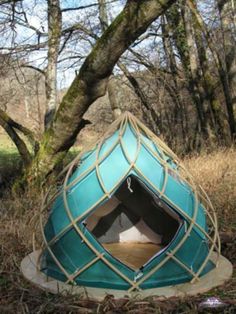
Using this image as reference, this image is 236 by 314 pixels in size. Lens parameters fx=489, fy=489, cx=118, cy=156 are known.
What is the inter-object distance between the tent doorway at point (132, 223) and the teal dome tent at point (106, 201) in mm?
367

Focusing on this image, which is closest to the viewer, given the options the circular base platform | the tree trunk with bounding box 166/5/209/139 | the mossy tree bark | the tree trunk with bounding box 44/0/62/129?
the circular base platform

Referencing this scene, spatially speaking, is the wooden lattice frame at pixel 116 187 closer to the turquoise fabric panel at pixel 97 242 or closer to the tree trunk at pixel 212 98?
the turquoise fabric panel at pixel 97 242

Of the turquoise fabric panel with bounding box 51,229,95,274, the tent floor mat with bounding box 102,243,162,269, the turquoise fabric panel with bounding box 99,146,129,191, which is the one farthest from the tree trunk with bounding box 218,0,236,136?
the turquoise fabric panel with bounding box 51,229,95,274

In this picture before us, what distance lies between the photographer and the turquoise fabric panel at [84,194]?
3674 mm

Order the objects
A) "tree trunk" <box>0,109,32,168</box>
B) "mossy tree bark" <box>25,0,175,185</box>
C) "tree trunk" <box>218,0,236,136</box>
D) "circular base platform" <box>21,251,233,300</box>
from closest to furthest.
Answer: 1. "circular base platform" <box>21,251,233,300</box>
2. "mossy tree bark" <box>25,0,175,185</box>
3. "tree trunk" <box>0,109,32,168</box>
4. "tree trunk" <box>218,0,236,136</box>

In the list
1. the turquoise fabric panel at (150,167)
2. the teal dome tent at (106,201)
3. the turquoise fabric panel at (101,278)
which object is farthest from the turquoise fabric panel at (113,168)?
the turquoise fabric panel at (101,278)

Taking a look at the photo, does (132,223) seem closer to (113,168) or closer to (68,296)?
(113,168)

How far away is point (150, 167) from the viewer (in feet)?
12.4

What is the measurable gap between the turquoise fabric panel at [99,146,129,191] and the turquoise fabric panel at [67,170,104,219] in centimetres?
7

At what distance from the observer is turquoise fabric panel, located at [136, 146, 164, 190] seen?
12.2 ft

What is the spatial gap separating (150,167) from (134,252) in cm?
97

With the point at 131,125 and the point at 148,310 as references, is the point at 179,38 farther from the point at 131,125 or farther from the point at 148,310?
the point at 148,310

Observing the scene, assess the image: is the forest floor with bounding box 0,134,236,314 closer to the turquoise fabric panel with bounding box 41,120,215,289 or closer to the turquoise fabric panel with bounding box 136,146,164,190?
the turquoise fabric panel with bounding box 41,120,215,289

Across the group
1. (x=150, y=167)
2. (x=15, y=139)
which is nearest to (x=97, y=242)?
(x=150, y=167)
